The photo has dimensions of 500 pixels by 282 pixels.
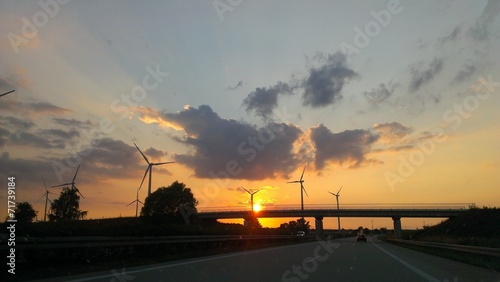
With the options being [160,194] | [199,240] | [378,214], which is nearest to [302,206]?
[378,214]

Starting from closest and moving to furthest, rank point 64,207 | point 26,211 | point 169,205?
point 26,211 → point 169,205 → point 64,207

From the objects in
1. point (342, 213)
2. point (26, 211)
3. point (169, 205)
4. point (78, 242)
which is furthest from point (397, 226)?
point (26, 211)

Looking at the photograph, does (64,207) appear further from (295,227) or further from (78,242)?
(78,242)

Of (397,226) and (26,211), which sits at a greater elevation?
Answer: (26,211)

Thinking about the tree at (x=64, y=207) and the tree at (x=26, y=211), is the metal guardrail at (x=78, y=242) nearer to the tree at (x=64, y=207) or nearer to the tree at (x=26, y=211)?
the tree at (x=26, y=211)

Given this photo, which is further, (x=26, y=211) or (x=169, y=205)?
(x=169, y=205)

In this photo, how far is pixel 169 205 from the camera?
10881 cm

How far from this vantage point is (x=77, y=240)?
50.2ft

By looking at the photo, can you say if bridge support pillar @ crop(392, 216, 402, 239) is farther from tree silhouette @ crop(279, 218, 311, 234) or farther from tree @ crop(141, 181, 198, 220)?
tree @ crop(141, 181, 198, 220)

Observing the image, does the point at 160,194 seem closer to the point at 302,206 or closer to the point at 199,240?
the point at 302,206

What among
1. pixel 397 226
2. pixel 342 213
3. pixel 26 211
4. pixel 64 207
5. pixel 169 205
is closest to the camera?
pixel 397 226

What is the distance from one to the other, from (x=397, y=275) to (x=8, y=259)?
1215 cm

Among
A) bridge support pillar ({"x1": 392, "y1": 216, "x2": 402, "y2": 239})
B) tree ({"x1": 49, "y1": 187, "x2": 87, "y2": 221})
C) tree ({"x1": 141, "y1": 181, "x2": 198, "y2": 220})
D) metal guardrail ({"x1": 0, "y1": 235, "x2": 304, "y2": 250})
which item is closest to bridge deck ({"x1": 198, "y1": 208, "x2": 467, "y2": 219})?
bridge support pillar ({"x1": 392, "y1": 216, "x2": 402, "y2": 239})

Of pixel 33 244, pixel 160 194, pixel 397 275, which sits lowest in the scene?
pixel 397 275
